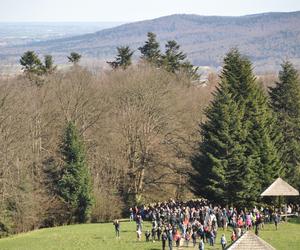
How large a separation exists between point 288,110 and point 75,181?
18602 mm

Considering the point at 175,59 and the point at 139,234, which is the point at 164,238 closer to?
the point at 139,234

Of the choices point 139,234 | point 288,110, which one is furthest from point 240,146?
point 139,234

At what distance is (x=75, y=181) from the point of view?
50.0 metres

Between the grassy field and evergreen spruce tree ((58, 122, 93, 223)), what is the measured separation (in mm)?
7338

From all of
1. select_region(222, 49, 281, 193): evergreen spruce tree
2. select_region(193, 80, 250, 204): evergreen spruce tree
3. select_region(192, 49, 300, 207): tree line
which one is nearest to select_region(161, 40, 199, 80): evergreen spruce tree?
select_region(192, 49, 300, 207): tree line

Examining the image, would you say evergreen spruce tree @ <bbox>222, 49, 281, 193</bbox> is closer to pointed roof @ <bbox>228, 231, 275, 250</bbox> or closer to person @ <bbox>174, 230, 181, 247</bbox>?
person @ <bbox>174, 230, 181, 247</bbox>

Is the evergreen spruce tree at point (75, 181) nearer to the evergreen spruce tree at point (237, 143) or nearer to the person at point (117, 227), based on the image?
the evergreen spruce tree at point (237, 143)

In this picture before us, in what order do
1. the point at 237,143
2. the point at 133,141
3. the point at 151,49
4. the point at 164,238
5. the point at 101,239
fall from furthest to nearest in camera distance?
1. the point at 151,49
2. the point at 133,141
3. the point at 237,143
4. the point at 101,239
5. the point at 164,238

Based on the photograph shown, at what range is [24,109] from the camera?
5328cm

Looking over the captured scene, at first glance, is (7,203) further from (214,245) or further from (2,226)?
(214,245)

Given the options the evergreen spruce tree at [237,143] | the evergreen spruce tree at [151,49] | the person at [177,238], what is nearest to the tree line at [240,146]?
the evergreen spruce tree at [237,143]

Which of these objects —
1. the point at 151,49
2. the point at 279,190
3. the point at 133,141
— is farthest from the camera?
the point at 151,49

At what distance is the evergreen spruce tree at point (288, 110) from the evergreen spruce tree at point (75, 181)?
629 inches

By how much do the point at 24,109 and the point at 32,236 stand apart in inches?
594
